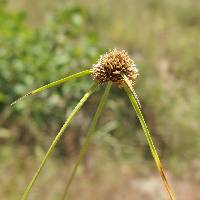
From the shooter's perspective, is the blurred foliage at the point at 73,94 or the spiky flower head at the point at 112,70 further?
the blurred foliage at the point at 73,94

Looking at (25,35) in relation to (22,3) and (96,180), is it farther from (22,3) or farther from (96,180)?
(22,3)

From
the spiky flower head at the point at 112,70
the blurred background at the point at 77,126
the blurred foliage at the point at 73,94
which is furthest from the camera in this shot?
the blurred foliage at the point at 73,94

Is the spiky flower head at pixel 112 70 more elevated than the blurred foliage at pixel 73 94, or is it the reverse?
the blurred foliage at pixel 73 94

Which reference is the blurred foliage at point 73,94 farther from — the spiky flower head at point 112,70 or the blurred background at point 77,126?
the spiky flower head at point 112,70

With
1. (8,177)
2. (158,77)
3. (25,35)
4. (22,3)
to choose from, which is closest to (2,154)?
(8,177)

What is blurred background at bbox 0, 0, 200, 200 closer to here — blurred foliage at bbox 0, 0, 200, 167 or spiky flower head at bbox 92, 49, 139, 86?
blurred foliage at bbox 0, 0, 200, 167

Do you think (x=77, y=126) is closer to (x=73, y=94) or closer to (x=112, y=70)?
(x=73, y=94)

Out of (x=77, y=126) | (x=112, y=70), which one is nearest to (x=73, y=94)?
(x=77, y=126)

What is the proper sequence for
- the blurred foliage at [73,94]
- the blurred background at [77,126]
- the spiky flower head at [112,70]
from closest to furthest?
the spiky flower head at [112,70], the blurred background at [77,126], the blurred foliage at [73,94]

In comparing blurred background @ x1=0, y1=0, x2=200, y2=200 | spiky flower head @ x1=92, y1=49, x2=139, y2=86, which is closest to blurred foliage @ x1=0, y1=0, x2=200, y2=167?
blurred background @ x1=0, y1=0, x2=200, y2=200

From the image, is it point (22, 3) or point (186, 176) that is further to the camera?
point (22, 3)

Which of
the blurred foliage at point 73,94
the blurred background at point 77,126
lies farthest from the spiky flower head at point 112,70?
the blurred foliage at point 73,94
